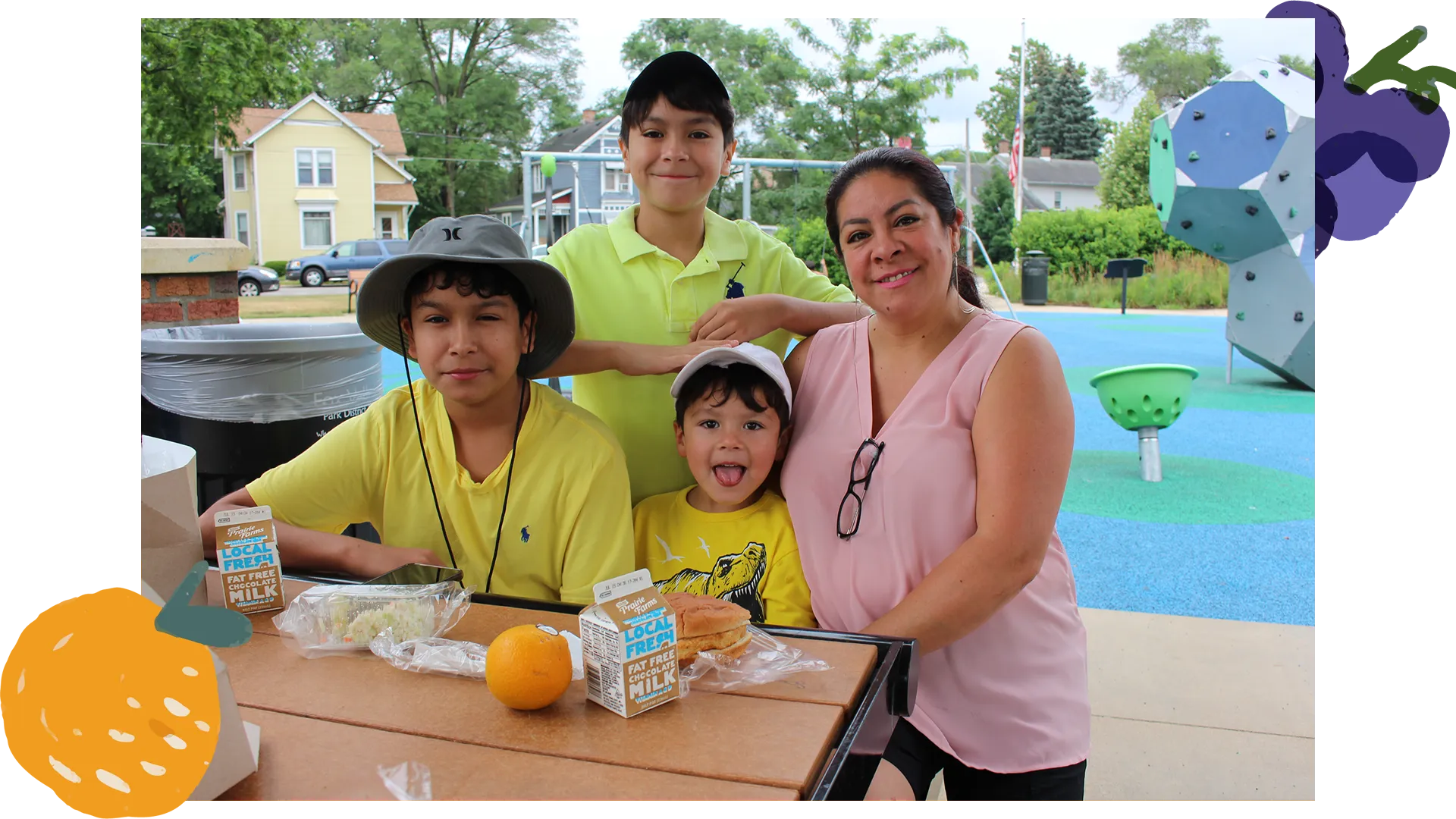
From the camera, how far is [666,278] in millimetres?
2305

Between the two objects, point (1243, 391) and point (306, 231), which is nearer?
point (1243, 391)

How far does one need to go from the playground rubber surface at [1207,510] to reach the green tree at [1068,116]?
40.2 meters

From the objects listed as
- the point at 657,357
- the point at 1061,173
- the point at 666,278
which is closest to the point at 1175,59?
the point at 1061,173

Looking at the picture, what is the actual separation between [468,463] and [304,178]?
2985 centimetres

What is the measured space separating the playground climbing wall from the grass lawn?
13013 millimetres

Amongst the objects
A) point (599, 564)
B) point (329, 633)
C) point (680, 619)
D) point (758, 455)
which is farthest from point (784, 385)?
point (329, 633)

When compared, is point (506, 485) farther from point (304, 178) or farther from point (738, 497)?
point (304, 178)

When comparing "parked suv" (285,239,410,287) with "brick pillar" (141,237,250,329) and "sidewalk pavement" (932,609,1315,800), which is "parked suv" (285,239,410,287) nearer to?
"brick pillar" (141,237,250,329)

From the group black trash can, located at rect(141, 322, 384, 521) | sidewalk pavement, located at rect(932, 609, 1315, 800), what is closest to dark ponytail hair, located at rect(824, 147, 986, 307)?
sidewalk pavement, located at rect(932, 609, 1315, 800)

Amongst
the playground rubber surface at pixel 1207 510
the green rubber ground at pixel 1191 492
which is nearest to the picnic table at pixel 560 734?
the playground rubber surface at pixel 1207 510

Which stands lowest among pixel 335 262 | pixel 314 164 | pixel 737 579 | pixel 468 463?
pixel 737 579

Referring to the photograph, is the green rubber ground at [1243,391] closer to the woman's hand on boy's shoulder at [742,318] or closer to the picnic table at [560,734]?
the woman's hand on boy's shoulder at [742,318]

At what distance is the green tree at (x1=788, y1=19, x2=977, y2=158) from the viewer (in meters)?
21.9

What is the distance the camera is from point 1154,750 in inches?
109
